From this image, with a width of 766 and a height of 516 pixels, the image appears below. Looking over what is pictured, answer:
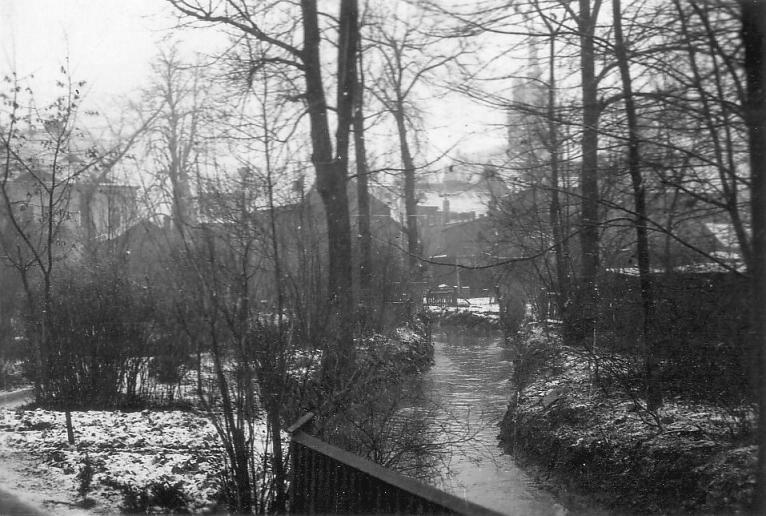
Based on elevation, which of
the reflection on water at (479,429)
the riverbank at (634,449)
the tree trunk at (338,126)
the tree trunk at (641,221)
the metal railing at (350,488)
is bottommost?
the reflection on water at (479,429)

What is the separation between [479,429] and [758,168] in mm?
5391

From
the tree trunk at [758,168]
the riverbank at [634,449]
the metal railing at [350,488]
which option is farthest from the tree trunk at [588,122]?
the metal railing at [350,488]

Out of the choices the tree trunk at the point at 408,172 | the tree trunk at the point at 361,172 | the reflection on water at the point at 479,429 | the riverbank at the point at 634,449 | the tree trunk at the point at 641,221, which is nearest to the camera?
the tree trunk at the point at 641,221

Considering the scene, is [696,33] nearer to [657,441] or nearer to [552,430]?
[657,441]

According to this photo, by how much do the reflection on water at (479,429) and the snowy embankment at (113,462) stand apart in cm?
249

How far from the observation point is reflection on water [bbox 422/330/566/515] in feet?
24.5

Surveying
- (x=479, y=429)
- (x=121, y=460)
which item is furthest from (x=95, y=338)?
(x=479, y=429)

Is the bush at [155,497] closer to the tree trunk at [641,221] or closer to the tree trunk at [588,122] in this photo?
the tree trunk at [588,122]

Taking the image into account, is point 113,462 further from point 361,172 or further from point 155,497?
point 361,172

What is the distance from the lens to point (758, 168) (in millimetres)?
3861

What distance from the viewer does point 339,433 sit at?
6777 mm

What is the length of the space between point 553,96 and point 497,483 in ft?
14.8

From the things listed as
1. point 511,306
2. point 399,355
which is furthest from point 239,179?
point 511,306

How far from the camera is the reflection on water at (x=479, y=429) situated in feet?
24.5
